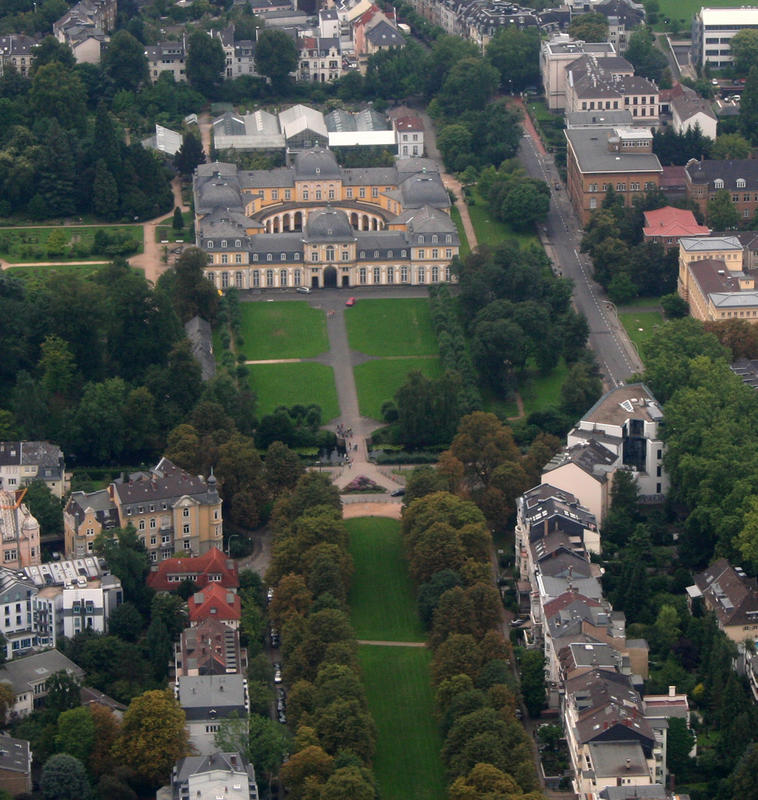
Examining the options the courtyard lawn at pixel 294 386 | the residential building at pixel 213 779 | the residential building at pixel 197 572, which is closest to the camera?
the residential building at pixel 213 779

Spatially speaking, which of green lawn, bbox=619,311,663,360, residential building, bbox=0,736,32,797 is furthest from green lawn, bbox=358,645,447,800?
green lawn, bbox=619,311,663,360

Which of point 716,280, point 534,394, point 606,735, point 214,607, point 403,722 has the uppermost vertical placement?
point 716,280

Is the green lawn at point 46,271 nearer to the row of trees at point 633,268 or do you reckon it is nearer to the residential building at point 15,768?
the row of trees at point 633,268

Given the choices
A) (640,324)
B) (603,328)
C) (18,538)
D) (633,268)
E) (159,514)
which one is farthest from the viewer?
(633,268)

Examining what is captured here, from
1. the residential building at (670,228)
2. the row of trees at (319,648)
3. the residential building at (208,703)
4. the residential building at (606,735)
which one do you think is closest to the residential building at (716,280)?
the residential building at (670,228)

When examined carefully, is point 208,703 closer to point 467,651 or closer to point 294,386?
point 467,651

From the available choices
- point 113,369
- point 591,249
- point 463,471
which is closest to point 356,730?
point 463,471

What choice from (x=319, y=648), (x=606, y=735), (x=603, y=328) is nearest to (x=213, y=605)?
(x=319, y=648)

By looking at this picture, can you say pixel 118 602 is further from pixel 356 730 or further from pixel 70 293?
pixel 70 293
